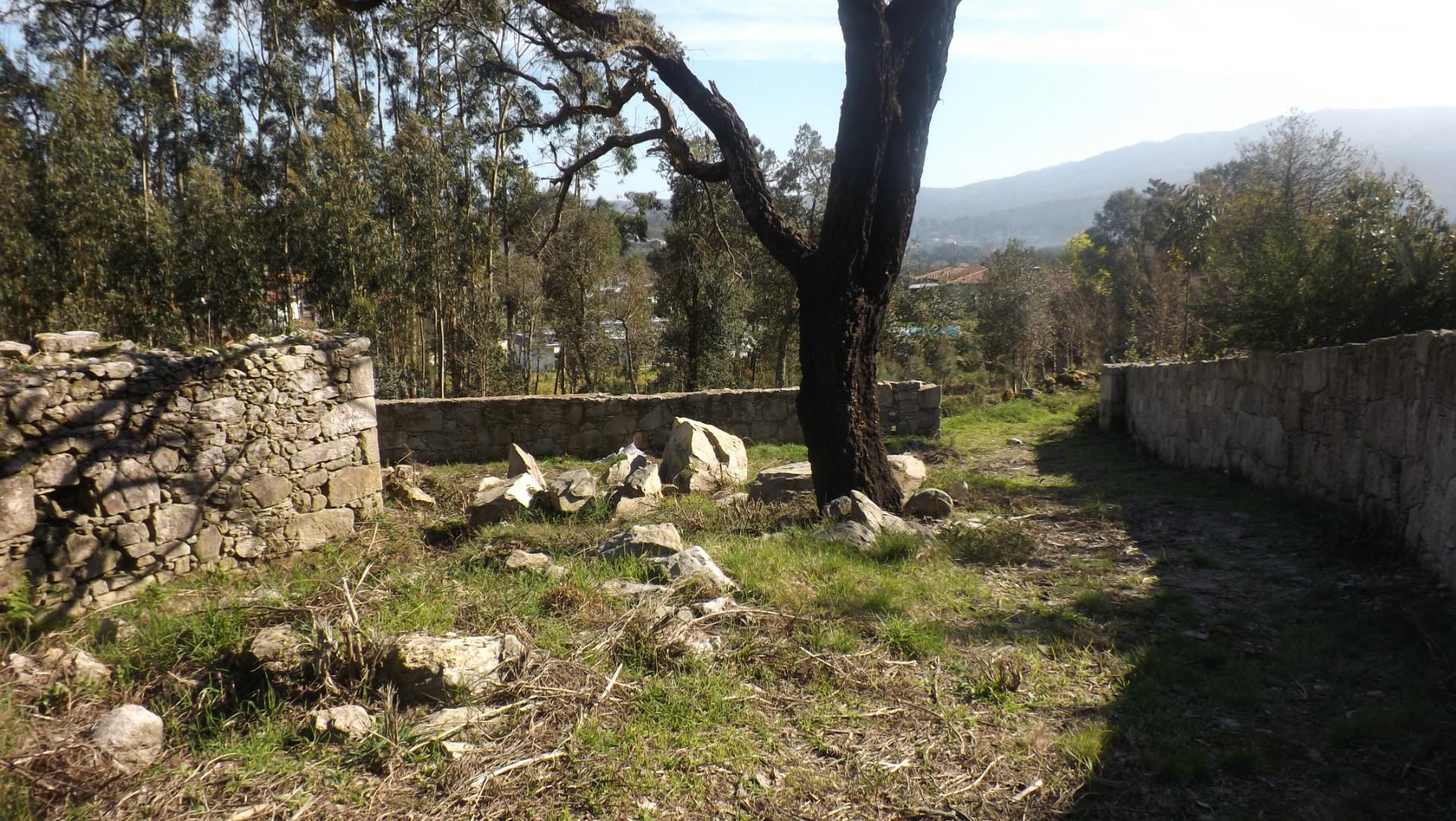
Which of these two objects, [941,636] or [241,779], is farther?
[941,636]

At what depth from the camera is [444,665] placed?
152 inches

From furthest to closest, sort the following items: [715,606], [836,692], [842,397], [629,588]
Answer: [842,397] → [629,588] → [715,606] → [836,692]

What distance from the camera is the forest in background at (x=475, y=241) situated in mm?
10805

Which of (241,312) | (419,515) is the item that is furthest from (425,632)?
(241,312)

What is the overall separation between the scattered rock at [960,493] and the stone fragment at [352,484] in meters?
5.44

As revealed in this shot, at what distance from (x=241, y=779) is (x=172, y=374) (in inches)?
163

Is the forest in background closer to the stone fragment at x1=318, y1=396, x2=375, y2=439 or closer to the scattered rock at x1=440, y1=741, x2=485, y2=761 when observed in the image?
the stone fragment at x1=318, y1=396, x2=375, y2=439

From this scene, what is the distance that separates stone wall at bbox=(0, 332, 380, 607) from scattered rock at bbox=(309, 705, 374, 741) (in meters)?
3.06

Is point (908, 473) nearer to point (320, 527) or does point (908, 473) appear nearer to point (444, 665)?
point (320, 527)

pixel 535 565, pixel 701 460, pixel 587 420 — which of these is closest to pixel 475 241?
pixel 587 420

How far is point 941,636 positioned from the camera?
477 cm

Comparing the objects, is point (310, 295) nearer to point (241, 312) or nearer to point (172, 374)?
point (241, 312)

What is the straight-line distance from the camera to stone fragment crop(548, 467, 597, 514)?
25.0 feet

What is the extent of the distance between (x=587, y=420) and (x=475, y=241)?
10.1m
